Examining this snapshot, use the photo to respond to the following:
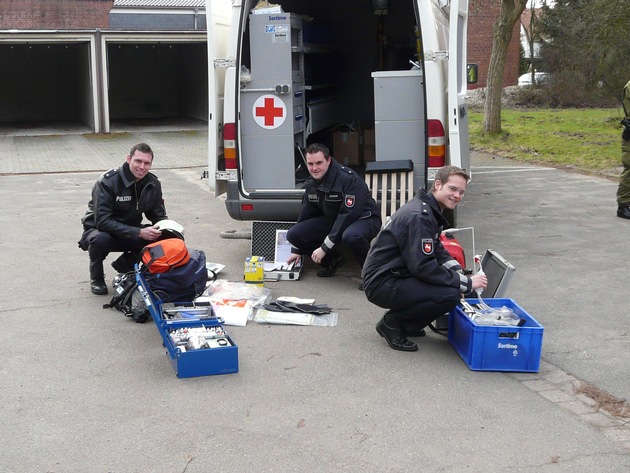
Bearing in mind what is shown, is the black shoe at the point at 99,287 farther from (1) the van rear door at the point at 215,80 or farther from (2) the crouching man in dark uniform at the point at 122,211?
(1) the van rear door at the point at 215,80

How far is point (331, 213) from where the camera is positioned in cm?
686

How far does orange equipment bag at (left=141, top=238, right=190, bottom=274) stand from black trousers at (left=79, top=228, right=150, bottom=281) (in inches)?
21.3

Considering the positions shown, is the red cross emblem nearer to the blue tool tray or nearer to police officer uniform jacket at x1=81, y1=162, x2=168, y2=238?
police officer uniform jacket at x1=81, y1=162, x2=168, y2=238

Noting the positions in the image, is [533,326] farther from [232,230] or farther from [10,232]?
[10,232]

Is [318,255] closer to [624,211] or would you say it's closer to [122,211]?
[122,211]

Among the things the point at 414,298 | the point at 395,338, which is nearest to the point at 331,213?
the point at 395,338

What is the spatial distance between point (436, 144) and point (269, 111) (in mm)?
1666

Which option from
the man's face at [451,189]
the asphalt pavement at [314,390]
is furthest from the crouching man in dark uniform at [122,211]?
the man's face at [451,189]

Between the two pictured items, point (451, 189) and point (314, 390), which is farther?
point (451, 189)

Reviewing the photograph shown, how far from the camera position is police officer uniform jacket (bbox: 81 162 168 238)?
6.30 meters

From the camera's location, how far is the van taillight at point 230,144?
7262 millimetres

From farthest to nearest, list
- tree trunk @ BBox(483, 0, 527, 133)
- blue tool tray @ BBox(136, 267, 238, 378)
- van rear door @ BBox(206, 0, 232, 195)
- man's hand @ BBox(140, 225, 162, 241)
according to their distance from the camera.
Answer: tree trunk @ BBox(483, 0, 527, 133), van rear door @ BBox(206, 0, 232, 195), man's hand @ BBox(140, 225, 162, 241), blue tool tray @ BBox(136, 267, 238, 378)

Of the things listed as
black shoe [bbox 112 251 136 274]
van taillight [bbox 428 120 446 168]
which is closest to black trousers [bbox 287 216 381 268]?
van taillight [bbox 428 120 446 168]

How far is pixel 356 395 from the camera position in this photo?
4.49 metres
